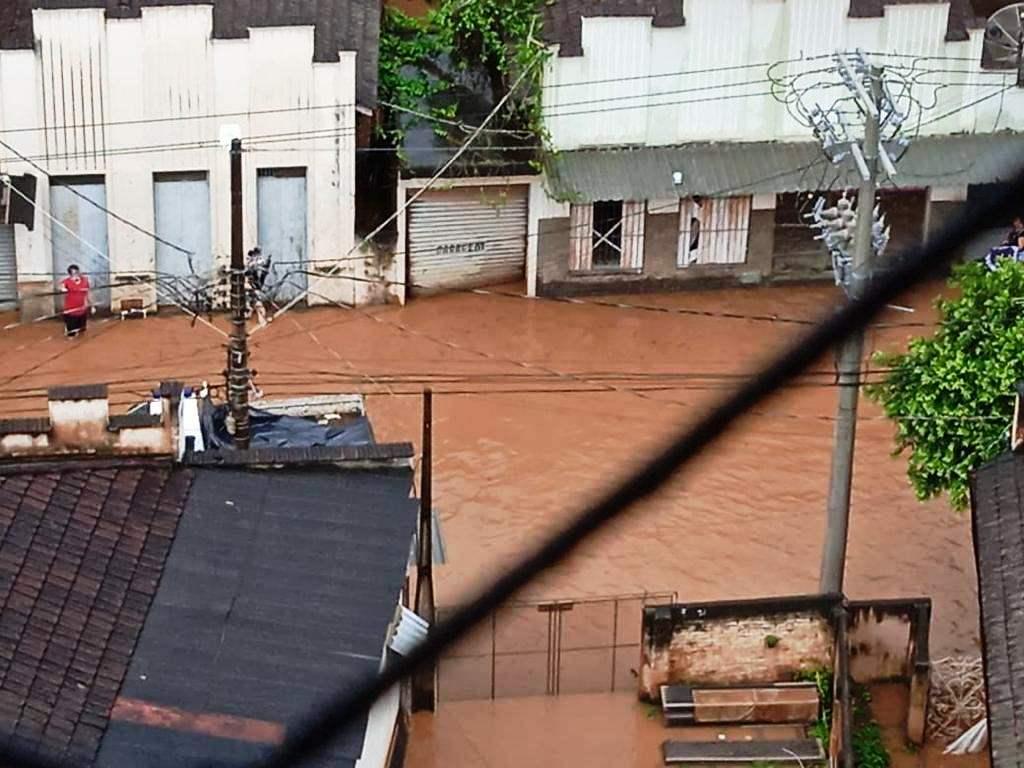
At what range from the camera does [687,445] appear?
61.1 inches

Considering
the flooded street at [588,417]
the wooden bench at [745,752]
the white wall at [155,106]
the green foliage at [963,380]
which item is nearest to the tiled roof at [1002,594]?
the green foliage at [963,380]

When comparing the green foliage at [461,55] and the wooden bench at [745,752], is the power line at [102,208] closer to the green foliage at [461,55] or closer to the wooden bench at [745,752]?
the green foliage at [461,55]

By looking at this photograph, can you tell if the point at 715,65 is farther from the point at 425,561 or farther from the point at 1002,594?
the point at 1002,594

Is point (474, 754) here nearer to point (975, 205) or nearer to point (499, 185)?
point (499, 185)

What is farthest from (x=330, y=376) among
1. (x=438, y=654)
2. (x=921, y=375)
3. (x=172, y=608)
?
(x=438, y=654)

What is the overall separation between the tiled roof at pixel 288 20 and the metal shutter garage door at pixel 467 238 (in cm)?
154

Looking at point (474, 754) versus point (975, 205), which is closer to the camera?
point (975, 205)

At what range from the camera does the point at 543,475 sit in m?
17.8

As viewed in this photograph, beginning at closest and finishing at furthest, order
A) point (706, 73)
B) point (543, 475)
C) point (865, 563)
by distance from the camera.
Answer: point (865, 563) → point (543, 475) → point (706, 73)

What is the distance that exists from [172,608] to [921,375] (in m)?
6.28

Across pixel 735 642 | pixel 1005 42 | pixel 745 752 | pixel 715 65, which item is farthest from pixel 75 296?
pixel 1005 42

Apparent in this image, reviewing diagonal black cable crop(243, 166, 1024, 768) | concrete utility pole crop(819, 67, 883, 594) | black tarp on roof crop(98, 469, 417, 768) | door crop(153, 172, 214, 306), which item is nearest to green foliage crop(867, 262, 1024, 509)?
concrete utility pole crop(819, 67, 883, 594)

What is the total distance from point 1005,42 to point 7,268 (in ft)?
39.2

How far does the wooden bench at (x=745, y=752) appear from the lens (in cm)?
1316
